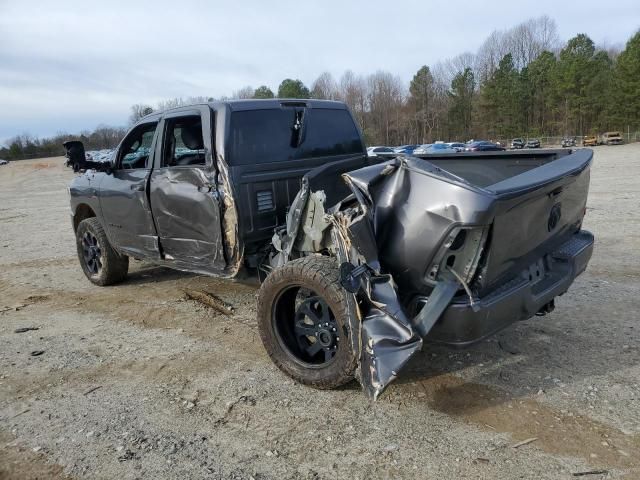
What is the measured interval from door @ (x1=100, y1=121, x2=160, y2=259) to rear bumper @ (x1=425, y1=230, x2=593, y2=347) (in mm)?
3364

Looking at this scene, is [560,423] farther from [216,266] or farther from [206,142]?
[206,142]

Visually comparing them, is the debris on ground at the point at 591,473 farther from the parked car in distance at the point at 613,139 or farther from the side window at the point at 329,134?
the parked car in distance at the point at 613,139

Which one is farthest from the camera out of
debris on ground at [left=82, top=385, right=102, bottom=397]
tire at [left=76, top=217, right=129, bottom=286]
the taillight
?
tire at [left=76, top=217, right=129, bottom=286]

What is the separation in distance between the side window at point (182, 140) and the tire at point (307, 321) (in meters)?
1.82

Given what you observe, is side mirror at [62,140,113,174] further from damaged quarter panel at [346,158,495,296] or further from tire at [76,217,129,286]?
damaged quarter panel at [346,158,495,296]

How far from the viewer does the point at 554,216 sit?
11.4 ft

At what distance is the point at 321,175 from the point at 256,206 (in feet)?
2.54

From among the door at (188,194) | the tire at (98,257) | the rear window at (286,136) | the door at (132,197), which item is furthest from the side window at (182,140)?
the tire at (98,257)

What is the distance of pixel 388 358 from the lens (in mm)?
3021

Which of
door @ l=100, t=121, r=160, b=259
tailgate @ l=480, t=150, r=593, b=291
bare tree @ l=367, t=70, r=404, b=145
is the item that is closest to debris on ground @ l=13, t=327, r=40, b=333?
door @ l=100, t=121, r=160, b=259

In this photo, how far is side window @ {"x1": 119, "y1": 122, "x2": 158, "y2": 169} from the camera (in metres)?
5.50

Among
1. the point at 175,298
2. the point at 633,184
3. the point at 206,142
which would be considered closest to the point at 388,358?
the point at 206,142

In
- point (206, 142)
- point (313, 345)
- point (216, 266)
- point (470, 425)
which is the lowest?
point (470, 425)

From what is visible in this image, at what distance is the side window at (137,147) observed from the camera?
18.0 feet
